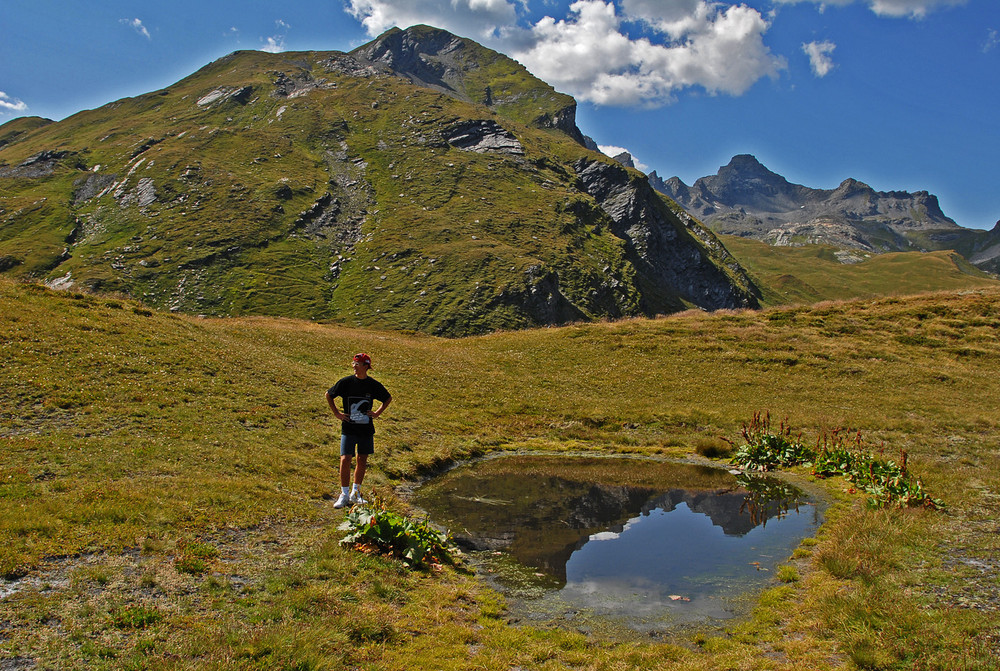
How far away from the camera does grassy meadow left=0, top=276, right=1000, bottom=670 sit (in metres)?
9.28

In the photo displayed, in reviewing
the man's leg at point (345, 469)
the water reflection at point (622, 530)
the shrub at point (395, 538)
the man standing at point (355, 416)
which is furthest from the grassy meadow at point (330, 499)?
the man standing at point (355, 416)

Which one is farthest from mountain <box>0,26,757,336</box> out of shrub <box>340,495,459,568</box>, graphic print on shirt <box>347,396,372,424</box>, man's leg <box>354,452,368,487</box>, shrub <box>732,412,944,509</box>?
shrub <box>340,495,459,568</box>

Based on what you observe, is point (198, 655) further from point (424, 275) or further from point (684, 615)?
point (424, 275)

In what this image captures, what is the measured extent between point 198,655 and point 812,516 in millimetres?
18571

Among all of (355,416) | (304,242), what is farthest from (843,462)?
(304,242)

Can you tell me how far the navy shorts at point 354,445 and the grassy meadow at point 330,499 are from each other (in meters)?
1.73

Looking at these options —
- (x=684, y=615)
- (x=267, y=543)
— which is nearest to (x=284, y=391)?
(x=267, y=543)

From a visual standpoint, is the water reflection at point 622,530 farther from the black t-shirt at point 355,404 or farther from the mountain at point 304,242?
the mountain at point 304,242

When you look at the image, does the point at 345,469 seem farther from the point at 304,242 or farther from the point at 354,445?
the point at 304,242

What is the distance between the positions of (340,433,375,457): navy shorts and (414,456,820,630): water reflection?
11.7ft

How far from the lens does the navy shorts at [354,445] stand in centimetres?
1617

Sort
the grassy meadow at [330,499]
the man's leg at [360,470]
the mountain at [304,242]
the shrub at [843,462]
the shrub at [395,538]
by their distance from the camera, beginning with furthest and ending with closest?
the mountain at [304,242], the shrub at [843,462], the man's leg at [360,470], the shrub at [395,538], the grassy meadow at [330,499]

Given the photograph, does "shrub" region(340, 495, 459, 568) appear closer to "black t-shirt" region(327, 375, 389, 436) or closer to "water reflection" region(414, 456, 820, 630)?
"water reflection" region(414, 456, 820, 630)

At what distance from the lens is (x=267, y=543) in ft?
43.7
